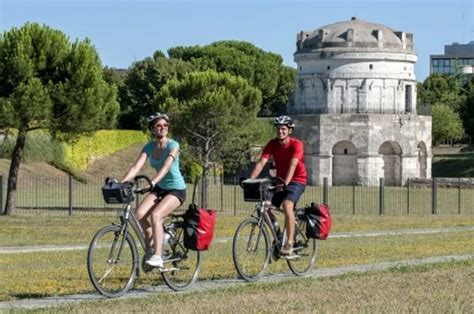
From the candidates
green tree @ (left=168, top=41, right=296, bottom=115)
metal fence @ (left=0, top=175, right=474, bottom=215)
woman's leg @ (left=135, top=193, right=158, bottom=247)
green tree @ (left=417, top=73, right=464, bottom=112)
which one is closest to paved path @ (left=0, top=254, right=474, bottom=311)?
woman's leg @ (left=135, top=193, right=158, bottom=247)

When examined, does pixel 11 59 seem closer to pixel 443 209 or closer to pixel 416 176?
pixel 443 209

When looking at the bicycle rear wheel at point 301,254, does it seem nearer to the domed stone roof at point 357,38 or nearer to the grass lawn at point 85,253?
the grass lawn at point 85,253

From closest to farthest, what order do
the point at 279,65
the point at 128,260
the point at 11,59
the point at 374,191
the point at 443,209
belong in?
the point at 128,260
the point at 11,59
the point at 443,209
the point at 374,191
the point at 279,65

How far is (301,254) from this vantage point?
14.2m

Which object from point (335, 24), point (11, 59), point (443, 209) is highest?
point (335, 24)

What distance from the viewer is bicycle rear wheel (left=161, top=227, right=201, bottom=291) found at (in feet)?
39.9

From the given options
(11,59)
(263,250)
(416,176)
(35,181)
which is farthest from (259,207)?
(416,176)

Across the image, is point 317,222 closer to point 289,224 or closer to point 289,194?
point 289,224

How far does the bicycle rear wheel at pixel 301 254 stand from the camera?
13.9m

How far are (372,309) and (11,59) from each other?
987 inches

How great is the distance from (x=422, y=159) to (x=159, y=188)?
6846 centimetres

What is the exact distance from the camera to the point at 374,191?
65750 mm

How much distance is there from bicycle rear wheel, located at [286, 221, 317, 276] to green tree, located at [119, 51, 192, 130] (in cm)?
7030

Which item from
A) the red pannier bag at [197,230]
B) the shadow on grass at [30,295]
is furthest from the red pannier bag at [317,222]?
the shadow on grass at [30,295]
